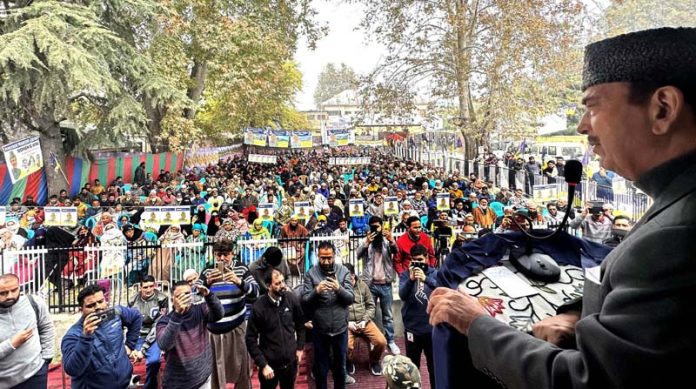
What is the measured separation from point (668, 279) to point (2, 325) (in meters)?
4.39

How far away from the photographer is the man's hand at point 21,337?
3.70 metres

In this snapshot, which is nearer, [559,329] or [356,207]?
[559,329]

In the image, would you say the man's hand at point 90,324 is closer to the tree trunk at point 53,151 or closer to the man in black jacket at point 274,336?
the man in black jacket at point 274,336

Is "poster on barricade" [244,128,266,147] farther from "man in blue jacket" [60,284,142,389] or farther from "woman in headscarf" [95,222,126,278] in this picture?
"man in blue jacket" [60,284,142,389]

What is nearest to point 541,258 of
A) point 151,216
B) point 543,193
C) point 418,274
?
point 418,274

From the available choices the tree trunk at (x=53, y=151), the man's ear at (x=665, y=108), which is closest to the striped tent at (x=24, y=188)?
the tree trunk at (x=53, y=151)

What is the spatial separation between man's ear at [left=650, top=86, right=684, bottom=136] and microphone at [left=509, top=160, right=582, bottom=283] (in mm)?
399

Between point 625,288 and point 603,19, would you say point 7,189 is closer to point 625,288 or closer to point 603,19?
point 625,288

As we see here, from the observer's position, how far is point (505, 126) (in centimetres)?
1745

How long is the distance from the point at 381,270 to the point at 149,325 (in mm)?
2667

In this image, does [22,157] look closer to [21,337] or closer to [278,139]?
[21,337]

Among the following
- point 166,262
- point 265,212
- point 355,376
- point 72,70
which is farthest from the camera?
point 72,70

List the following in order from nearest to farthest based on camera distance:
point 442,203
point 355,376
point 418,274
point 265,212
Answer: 1. point 418,274
2. point 355,376
3. point 265,212
4. point 442,203

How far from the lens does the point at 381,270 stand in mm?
6195
